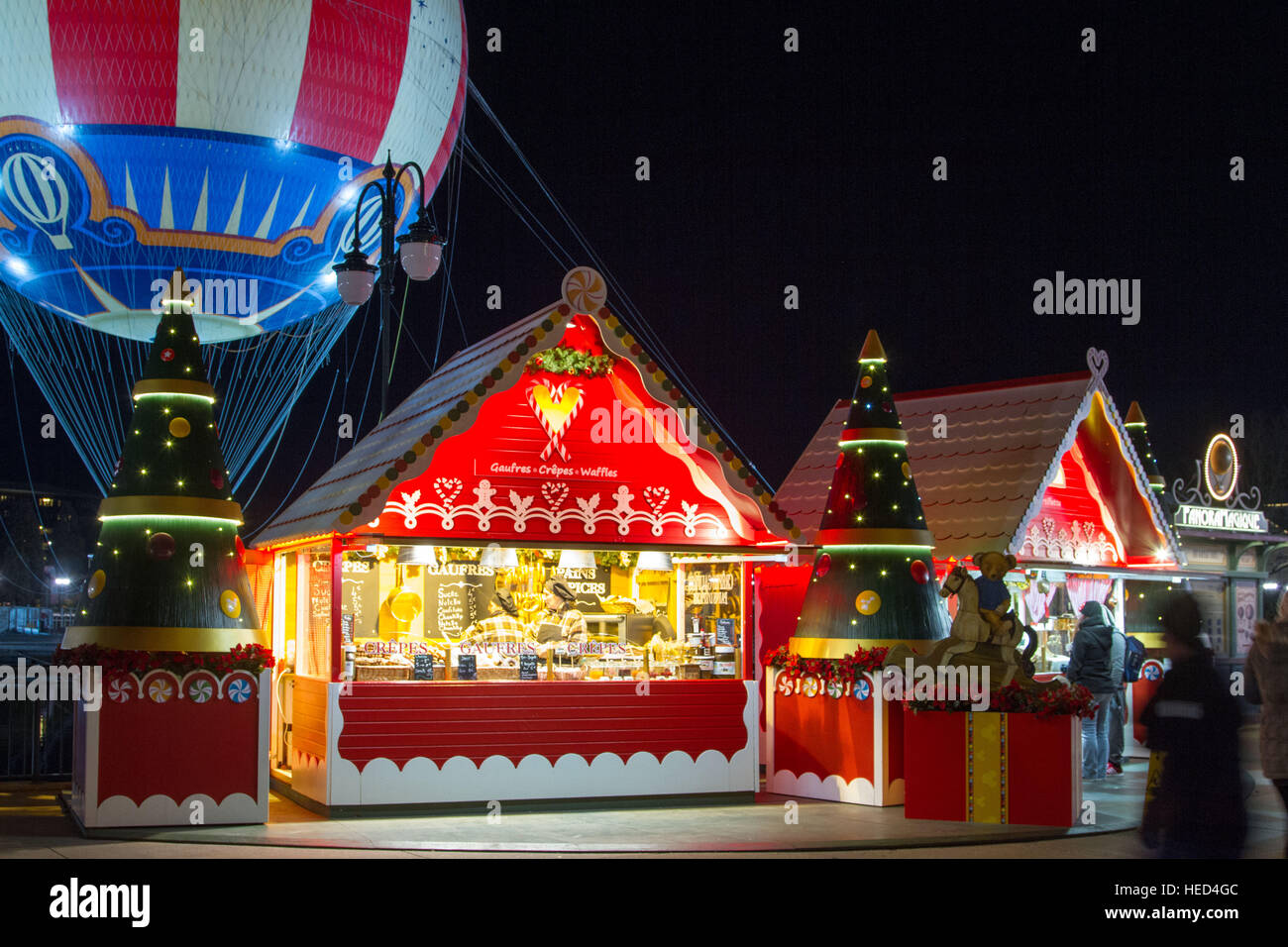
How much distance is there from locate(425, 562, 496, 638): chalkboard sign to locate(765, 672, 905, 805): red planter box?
136 inches

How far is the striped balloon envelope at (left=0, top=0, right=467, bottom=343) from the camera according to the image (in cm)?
1566

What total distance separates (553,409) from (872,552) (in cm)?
385

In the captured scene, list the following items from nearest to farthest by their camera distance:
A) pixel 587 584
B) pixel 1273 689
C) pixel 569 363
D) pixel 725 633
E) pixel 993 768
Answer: pixel 1273 689 → pixel 993 768 → pixel 569 363 → pixel 725 633 → pixel 587 584

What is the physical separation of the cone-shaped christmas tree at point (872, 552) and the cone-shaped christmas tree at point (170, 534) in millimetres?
6102

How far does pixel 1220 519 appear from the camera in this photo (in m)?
24.2

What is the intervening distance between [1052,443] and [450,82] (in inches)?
353

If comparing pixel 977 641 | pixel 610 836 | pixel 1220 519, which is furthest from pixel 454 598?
pixel 1220 519

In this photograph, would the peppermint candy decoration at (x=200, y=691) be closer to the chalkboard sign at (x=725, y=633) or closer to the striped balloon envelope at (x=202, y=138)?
the chalkboard sign at (x=725, y=633)

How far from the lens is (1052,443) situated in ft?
60.8

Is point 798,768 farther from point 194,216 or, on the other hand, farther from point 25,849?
point 194,216

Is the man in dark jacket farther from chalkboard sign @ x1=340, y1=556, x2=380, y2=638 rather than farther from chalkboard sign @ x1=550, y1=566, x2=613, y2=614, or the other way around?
chalkboard sign @ x1=340, y1=556, x2=380, y2=638

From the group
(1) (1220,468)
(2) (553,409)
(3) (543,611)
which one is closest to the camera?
(2) (553,409)

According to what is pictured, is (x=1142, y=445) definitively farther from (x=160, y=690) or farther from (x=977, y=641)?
(x=160, y=690)

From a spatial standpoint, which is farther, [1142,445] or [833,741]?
[1142,445]
